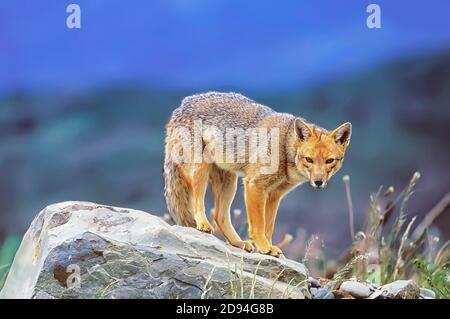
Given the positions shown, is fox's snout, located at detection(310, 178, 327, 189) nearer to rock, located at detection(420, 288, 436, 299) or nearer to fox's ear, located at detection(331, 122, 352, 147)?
fox's ear, located at detection(331, 122, 352, 147)

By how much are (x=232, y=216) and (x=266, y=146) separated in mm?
732

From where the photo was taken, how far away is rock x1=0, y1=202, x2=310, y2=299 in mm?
5234

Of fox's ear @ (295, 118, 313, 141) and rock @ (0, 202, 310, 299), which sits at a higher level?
fox's ear @ (295, 118, 313, 141)

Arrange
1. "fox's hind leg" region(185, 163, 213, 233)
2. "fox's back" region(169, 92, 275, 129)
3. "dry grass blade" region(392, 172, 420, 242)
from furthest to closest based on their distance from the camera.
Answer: "dry grass blade" region(392, 172, 420, 242) → "fox's back" region(169, 92, 275, 129) → "fox's hind leg" region(185, 163, 213, 233)

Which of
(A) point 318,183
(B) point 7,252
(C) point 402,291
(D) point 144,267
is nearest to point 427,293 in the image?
(C) point 402,291

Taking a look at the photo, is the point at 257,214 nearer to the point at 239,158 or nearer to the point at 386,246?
the point at 239,158

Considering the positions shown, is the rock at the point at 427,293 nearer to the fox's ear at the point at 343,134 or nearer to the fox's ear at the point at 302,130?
the fox's ear at the point at 343,134

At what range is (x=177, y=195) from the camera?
6.04 m

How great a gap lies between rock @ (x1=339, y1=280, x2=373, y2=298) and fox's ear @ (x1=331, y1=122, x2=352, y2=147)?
0.83 metres

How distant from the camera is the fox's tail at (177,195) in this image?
6035 millimetres

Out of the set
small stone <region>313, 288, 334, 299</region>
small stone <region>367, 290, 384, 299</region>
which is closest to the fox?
small stone <region>313, 288, 334, 299</region>

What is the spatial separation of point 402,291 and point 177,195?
4.79 feet
